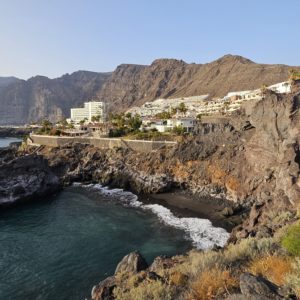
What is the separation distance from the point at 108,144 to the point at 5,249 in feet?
139

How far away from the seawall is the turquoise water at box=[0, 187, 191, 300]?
19779 millimetres

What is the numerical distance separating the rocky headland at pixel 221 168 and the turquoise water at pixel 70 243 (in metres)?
7.16

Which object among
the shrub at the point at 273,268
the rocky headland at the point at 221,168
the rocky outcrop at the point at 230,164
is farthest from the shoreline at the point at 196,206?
the shrub at the point at 273,268

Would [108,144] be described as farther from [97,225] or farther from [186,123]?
[97,225]

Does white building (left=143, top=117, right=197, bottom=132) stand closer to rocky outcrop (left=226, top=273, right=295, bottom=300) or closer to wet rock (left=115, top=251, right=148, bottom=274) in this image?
wet rock (left=115, top=251, right=148, bottom=274)

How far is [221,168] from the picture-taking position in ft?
160

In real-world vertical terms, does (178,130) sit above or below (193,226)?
above

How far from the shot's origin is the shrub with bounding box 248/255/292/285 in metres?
8.63

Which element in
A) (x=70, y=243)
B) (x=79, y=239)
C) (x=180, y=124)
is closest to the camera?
(x=70, y=243)

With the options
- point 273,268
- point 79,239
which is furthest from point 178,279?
point 79,239

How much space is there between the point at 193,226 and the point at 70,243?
1323 centimetres

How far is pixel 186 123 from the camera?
3046 inches

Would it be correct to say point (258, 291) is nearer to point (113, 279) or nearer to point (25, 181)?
point (113, 279)

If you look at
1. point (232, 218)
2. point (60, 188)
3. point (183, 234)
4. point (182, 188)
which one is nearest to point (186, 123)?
point (182, 188)
